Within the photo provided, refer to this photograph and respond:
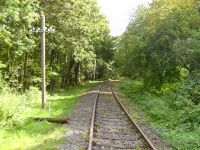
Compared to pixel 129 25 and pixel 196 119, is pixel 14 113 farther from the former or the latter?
pixel 129 25

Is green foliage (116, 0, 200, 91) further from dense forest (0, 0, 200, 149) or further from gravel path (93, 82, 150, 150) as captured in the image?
gravel path (93, 82, 150, 150)

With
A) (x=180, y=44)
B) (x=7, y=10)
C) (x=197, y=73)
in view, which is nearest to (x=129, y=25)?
(x=180, y=44)

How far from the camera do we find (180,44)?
2434 centimetres

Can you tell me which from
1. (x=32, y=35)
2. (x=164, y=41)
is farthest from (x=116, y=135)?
(x=32, y=35)

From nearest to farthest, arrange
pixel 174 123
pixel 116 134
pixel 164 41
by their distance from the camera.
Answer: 1. pixel 116 134
2. pixel 174 123
3. pixel 164 41

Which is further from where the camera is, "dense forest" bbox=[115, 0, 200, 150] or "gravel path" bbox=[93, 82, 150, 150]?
"dense forest" bbox=[115, 0, 200, 150]

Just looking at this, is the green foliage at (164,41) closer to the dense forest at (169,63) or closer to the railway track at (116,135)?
the dense forest at (169,63)

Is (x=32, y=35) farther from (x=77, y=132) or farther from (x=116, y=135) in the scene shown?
(x=116, y=135)

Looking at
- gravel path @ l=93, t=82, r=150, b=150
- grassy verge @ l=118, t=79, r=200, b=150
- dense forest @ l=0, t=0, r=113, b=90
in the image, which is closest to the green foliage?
grassy verge @ l=118, t=79, r=200, b=150

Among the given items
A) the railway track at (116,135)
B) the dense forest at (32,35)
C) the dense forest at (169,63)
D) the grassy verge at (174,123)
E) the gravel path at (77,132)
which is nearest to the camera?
the railway track at (116,135)

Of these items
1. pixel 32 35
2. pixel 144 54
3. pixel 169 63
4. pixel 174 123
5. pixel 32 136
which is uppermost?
pixel 32 35

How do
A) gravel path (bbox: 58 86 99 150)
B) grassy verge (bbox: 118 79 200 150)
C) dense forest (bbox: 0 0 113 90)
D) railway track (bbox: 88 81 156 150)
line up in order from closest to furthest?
railway track (bbox: 88 81 156 150) < gravel path (bbox: 58 86 99 150) < grassy verge (bbox: 118 79 200 150) < dense forest (bbox: 0 0 113 90)

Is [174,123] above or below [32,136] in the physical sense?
above

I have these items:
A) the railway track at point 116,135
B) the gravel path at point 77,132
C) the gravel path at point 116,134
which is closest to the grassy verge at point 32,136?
the gravel path at point 77,132
